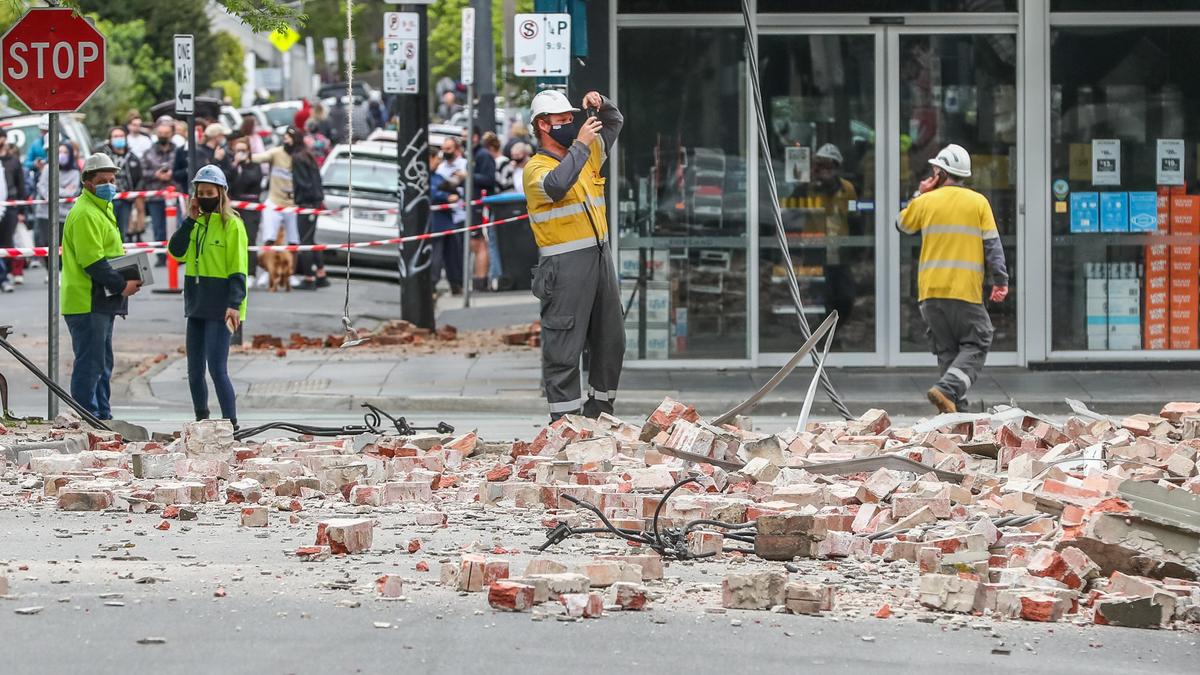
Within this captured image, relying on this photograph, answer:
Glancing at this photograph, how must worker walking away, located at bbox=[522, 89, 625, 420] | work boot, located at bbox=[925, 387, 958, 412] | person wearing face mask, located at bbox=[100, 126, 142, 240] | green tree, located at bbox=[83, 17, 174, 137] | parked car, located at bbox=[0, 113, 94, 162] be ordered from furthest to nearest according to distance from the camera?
1. green tree, located at bbox=[83, 17, 174, 137]
2. parked car, located at bbox=[0, 113, 94, 162]
3. person wearing face mask, located at bbox=[100, 126, 142, 240]
4. work boot, located at bbox=[925, 387, 958, 412]
5. worker walking away, located at bbox=[522, 89, 625, 420]

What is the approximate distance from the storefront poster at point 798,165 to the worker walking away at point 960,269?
10.4 feet

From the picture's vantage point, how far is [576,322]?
11.0 meters

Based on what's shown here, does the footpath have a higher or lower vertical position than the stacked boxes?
lower

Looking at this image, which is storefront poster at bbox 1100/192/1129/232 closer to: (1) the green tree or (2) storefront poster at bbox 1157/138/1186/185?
(2) storefront poster at bbox 1157/138/1186/185

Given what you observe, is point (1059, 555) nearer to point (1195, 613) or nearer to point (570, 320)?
point (1195, 613)

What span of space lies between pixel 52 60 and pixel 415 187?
23.5ft

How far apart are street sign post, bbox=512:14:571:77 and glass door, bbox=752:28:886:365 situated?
7.38ft

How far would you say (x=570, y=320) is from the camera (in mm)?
10938

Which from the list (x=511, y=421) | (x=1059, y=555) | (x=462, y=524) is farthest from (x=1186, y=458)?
(x=511, y=421)

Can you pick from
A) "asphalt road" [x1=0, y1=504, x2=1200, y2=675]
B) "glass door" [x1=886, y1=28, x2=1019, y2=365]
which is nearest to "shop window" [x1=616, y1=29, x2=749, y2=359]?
"glass door" [x1=886, y1=28, x2=1019, y2=365]

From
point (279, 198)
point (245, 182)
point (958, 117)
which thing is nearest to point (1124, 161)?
point (958, 117)

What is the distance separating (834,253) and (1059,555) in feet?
30.3

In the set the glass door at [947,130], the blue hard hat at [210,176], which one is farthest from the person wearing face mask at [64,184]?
the blue hard hat at [210,176]

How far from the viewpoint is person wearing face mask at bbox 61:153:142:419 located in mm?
12438
